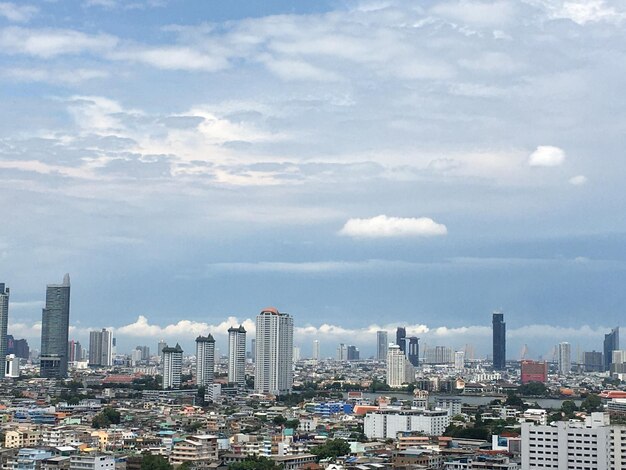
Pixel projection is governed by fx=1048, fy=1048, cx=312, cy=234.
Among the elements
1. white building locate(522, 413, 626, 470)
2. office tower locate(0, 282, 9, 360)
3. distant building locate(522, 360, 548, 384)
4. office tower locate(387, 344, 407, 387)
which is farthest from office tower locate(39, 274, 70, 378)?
white building locate(522, 413, 626, 470)

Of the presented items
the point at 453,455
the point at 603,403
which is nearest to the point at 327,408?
the point at 603,403

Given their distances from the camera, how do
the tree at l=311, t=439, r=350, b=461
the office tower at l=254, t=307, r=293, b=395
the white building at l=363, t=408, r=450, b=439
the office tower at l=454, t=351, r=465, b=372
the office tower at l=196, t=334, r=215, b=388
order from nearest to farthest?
the tree at l=311, t=439, r=350, b=461
the white building at l=363, t=408, r=450, b=439
the office tower at l=254, t=307, r=293, b=395
the office tower at l=196, t=334, r=215, b=388
the office tower at l=454, t=351, r=465, b=372

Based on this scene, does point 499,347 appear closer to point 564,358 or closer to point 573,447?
point 564,358

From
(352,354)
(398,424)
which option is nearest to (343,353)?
(352,354)

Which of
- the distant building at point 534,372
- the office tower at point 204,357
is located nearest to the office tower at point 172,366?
the office tower at point 204,357

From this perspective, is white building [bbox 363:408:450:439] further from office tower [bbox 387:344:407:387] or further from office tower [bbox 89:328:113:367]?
office tower [bbox 89:328:113:367]

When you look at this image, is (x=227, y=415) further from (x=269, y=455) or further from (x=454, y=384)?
(x=454, y=384)
